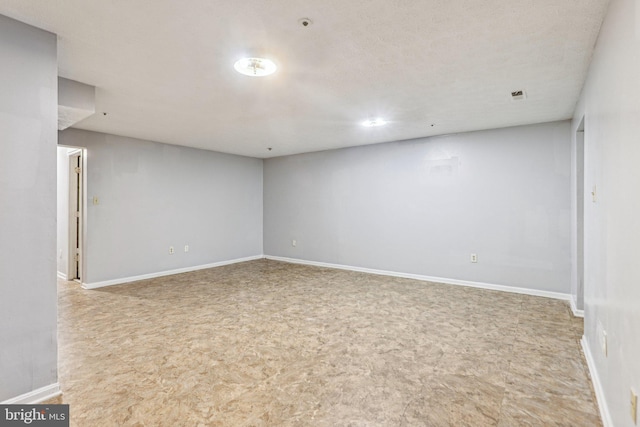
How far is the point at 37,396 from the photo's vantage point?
2.01 metres

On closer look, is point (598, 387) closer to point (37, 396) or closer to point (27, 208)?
point (37, 396)

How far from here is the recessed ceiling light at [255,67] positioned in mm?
2482

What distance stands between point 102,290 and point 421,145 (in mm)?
5401

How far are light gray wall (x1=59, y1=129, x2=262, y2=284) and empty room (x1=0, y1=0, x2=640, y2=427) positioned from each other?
0.05m

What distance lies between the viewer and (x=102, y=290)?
15.5 ft

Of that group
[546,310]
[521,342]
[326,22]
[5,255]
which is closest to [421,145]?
[546,310]

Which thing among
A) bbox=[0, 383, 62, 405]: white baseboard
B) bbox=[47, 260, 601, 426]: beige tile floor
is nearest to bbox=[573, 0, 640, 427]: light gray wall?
bbox=[47, 260, 601, 426]: beige tile floor

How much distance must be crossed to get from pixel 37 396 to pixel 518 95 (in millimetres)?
4598

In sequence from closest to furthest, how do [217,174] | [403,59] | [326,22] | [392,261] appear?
1. [326,22]
2. [403,59]
3. [392,261]
4. [217,174]

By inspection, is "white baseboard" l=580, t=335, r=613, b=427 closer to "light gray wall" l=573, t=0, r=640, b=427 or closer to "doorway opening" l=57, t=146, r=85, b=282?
"light gray wall" l=573, t=0, r=640, b=427

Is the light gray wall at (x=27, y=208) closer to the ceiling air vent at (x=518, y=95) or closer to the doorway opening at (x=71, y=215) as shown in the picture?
the doorway opening at (x=71, y=215)

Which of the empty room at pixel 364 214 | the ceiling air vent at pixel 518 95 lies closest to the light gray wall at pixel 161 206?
the empty room at pixel 364 214

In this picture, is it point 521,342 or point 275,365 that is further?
point 521,342

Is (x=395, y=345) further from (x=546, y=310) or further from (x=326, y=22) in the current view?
(x=326, y=22)
